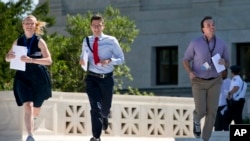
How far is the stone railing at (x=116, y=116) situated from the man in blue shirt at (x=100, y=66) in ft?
8.26

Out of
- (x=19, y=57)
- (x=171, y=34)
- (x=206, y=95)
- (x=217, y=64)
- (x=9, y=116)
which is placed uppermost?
(x=19, y=57)

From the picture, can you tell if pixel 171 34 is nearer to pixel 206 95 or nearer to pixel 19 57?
pixel 206 95

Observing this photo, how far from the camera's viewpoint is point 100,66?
15.3m

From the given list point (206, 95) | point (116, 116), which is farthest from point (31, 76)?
point (116, 116)

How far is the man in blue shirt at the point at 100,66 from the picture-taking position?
50.0 ft

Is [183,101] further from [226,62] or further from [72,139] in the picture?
[226,62]

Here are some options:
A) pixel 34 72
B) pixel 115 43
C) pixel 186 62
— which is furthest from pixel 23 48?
pixel 186 62

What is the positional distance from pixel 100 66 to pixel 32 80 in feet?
3.52

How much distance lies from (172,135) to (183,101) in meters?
0.83

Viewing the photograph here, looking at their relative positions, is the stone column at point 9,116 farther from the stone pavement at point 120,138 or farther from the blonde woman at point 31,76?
the blonde woman at point 31,76

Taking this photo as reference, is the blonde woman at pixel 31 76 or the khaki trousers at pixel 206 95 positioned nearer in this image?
the blonde woman at pixel 31 76

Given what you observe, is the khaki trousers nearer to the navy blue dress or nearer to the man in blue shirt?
the man in blue shirt

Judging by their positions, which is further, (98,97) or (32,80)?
(32,80)

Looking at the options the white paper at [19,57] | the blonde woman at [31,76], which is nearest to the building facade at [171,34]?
the blonde woman at [31,76]
